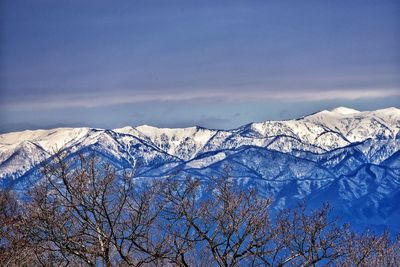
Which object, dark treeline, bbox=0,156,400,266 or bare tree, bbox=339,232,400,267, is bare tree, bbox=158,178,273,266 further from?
bare tree, bbox=339,232,400,267

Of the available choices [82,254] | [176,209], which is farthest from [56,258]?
[176,209]

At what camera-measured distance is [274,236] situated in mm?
27672

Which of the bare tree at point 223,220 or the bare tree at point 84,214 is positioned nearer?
the bare tree at point 84,214

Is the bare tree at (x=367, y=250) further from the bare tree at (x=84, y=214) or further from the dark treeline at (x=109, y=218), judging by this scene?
the bare tree at (x=84, y=214)

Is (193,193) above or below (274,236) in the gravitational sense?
above

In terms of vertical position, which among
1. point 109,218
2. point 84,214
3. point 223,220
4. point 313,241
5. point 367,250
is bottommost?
point 367,250

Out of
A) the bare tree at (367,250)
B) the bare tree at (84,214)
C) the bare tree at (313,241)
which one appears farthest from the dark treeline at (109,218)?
the bare tree at (367,250)

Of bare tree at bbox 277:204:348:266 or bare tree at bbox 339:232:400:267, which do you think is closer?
bare tree at bbox 277:204:348:266

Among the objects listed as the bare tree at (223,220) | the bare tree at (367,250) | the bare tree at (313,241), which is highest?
the bare tree at (223,220)

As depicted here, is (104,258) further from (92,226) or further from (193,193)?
(193,193)

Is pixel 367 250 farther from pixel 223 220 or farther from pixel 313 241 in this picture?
pixel 223 220

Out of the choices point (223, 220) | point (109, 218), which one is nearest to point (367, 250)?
point (223, 220)

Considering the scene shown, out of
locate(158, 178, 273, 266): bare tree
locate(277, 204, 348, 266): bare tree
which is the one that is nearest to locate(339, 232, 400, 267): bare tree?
locate(277, 204, 348, 266): bare tree

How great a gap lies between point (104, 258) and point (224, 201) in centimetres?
488
